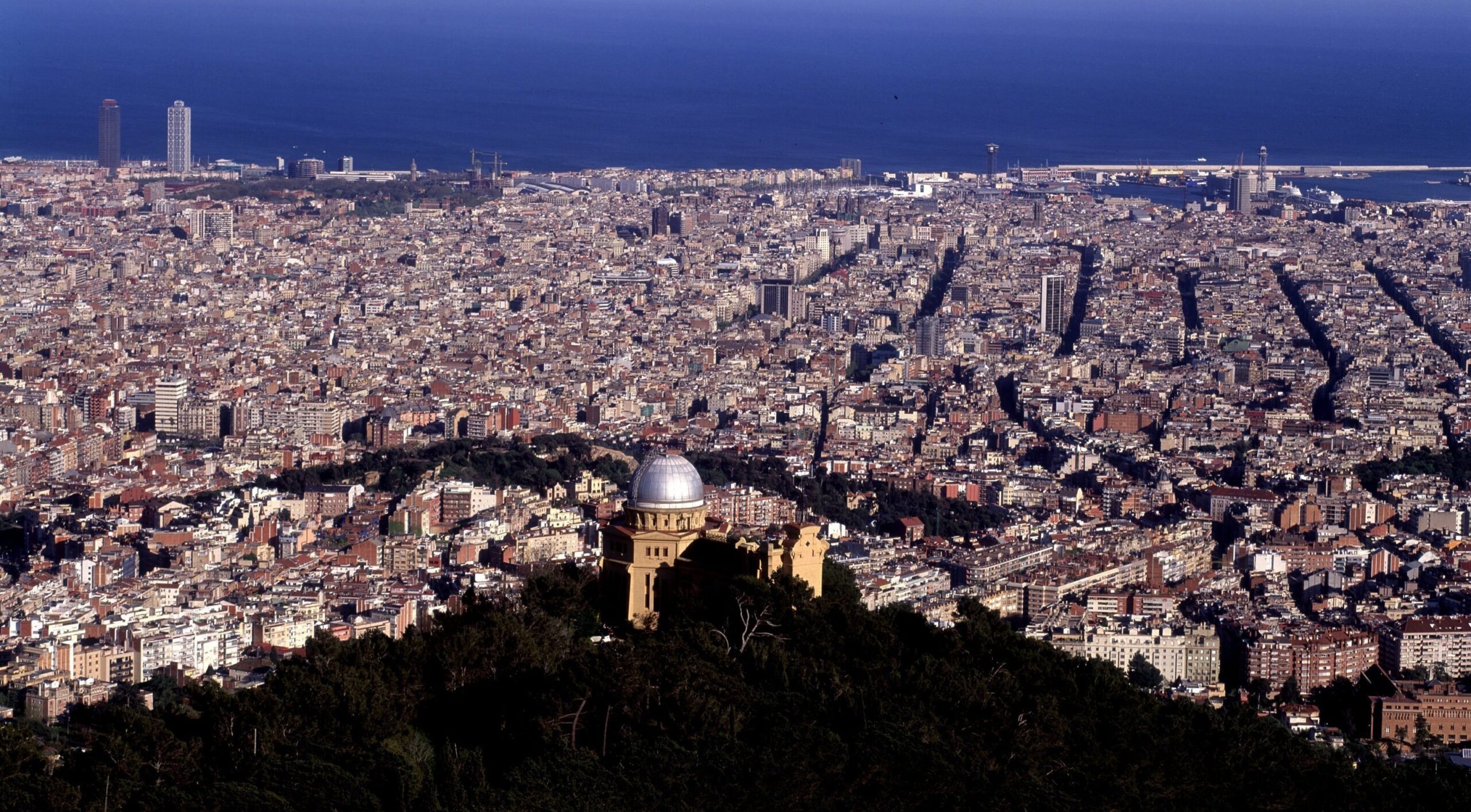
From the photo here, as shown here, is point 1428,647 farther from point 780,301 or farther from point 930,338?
point 780,301

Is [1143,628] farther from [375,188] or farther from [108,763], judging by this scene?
[375,188]

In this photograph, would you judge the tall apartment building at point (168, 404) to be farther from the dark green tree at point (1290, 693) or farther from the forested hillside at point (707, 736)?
the forested hillside at point (707, 736)

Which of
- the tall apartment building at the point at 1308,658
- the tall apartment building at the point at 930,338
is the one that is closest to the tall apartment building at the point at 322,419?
the tall apartment building at the point at 930,338

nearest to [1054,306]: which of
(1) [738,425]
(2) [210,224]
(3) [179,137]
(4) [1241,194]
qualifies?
(1) [738,425]

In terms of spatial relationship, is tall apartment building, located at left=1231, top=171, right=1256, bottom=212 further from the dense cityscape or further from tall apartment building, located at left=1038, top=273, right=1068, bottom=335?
tall apartment building, located at left=1038, top=273, right=1068, bottom=335

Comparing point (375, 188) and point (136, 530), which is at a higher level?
point (375, 188)

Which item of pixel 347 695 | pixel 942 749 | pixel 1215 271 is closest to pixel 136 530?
pixel 347 695
